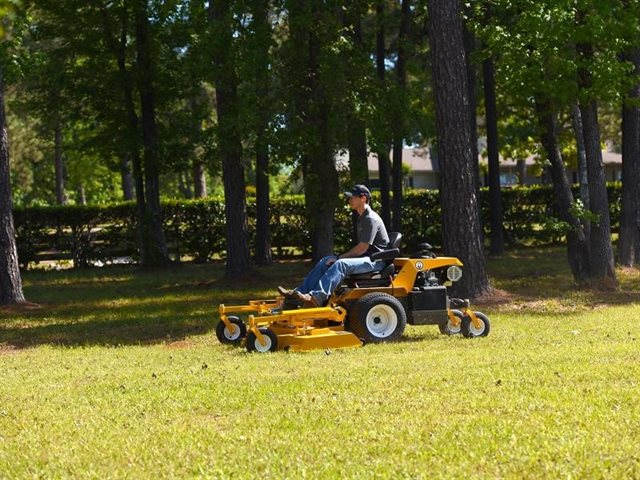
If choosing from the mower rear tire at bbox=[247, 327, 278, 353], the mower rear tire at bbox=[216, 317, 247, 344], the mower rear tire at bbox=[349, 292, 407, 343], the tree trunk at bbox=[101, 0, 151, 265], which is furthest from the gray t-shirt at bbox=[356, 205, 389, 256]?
the tree trunk at bbox=[101, 0, 151, 265]

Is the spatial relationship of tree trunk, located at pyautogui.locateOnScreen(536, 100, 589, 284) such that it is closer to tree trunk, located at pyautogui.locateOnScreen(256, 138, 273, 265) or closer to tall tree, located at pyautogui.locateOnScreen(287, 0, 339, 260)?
tall tree, located at pyautogui.locateOnScreen(287, 0, 339, 260)

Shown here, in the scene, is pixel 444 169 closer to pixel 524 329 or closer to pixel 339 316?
pixel 524 329

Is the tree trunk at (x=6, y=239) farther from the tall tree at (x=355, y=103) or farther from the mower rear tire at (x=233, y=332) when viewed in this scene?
the mower rear tire at (x=233, y=332)

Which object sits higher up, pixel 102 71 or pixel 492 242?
pixel 102 71

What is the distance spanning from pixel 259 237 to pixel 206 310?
10.7 m

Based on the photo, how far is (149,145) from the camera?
2475 centimetres

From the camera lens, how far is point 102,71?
24.6 meters

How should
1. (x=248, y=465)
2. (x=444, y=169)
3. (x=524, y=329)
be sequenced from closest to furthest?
(x=248, y=465)
(x=524, y=329)
(x=444, y=169)

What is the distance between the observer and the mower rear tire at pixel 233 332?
12102 millimetres

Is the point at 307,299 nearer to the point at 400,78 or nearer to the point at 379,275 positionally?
the point at 379,275

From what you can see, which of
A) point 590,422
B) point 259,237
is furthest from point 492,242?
point 590,422

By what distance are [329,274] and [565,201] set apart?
8.87 meters

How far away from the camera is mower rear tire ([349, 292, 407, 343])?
37.5ft

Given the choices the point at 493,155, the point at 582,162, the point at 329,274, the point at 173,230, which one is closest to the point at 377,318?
the point at 329,274
